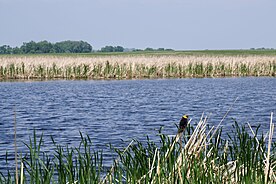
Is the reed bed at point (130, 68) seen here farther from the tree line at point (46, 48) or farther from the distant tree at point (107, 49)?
the distant tree at point (107, 49)

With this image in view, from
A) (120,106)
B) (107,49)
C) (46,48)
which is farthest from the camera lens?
(107,49)

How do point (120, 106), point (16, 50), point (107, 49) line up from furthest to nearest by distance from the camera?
point (107, 49) → point (16, 50) → point (120, 106)

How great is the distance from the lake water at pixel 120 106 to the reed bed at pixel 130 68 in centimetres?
211

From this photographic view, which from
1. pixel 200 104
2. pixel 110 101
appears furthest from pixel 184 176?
pixel 110 101

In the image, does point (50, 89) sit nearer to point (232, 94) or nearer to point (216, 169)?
point (232, 94)

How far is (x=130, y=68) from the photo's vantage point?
1512 inches

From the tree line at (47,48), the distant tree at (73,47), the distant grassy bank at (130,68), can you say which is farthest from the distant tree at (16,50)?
the distant grassy bank at (130,68)

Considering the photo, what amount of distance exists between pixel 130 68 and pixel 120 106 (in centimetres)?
1499

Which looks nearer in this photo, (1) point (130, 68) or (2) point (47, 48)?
(1) point (130, 68)

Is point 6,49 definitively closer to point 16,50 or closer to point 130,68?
point 16,50

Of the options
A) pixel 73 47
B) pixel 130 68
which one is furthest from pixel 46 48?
pixel 130 68

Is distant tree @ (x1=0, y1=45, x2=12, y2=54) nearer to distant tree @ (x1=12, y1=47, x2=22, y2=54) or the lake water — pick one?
distant tree @ (x1=12, y1=47, x2=22, y2=54)

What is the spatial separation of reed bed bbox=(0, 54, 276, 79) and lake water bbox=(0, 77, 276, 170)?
6.92ft

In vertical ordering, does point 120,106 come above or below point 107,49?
above
